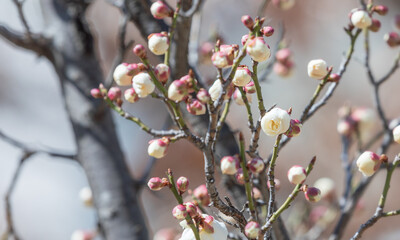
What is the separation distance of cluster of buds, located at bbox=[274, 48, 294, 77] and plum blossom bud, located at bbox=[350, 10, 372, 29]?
0.96 ft

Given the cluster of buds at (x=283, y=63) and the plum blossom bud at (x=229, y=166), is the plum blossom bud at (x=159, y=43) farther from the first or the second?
the cluster of buds at (x=283, y=63)

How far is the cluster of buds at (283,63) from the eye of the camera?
1047 millimetres

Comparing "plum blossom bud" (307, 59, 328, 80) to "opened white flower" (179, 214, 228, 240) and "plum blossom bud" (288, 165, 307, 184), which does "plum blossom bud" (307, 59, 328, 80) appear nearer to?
"plum blossom bud" (288, 165, 307, 184)

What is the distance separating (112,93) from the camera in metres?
0.67

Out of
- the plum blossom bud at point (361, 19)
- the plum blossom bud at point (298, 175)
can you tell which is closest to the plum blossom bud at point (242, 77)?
the plum blossom bud at point (298, 175)

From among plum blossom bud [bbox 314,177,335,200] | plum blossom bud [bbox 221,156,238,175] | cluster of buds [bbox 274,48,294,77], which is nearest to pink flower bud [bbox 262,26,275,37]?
plum blossom bud [bbox 221,156,238,175]

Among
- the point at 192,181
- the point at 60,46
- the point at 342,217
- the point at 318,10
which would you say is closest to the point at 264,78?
the point at 342,217

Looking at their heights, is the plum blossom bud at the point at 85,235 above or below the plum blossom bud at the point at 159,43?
above

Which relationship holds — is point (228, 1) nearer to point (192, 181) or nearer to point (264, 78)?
point (192, 181)

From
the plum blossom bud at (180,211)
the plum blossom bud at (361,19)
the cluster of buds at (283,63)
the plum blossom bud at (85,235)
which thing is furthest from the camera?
the plum blossom bud at (85,235)

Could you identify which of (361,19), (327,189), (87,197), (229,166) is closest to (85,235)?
(87,197)

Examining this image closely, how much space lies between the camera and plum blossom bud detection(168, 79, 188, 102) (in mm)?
539

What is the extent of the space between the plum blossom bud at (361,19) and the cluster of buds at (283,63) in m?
0.29

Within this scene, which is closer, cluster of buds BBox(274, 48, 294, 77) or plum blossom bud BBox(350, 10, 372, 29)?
plum blossom bud BBox(350, 10, 372, 29)
